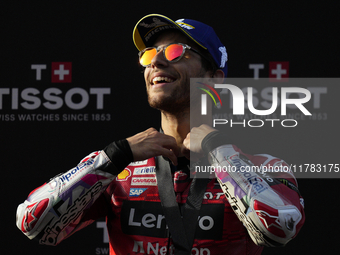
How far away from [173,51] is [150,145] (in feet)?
2.01

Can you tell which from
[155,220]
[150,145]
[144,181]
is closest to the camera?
[150,145]

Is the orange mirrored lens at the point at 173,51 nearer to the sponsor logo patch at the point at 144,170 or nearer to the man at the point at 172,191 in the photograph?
the man at the point at 172,191

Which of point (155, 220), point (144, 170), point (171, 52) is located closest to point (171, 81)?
point (171, 52)

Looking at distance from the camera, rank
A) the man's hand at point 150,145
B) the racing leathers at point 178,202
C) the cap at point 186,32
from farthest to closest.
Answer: the cap at point 186,32 → the man's hand at point 150,145 → the racing leathers at point 178,202

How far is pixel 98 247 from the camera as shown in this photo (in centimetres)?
322

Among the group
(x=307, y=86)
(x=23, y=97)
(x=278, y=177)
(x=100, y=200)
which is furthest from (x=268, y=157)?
(x=23, y=97)

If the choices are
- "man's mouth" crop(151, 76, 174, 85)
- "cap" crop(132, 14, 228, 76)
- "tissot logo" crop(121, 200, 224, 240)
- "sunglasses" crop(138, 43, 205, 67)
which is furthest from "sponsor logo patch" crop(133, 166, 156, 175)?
"cap" crop(132, 14, 228, 76)

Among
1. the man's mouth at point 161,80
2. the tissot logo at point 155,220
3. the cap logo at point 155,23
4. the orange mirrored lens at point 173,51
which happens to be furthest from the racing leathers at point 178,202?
the cap logo at point 155,23

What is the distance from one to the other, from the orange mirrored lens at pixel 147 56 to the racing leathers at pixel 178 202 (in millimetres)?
598

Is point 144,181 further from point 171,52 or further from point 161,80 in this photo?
point 171,52

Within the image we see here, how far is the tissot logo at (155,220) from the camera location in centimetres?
169

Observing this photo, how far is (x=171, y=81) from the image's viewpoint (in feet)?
6.31

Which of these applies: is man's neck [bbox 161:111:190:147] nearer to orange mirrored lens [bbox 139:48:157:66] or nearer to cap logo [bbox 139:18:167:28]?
orange mirrored lens [bbox 139:48:157:66]

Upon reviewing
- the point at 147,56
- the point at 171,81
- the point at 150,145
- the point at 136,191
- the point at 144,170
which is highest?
the point at 147,56
